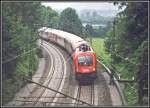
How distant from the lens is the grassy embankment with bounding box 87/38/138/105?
31.6 metres

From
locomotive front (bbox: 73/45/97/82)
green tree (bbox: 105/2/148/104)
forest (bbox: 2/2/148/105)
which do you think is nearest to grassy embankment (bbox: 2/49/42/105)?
forest (bbox: 2/2/148/105)

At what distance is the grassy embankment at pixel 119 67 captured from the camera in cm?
3160

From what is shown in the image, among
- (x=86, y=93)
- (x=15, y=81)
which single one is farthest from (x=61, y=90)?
(x=15, y=81)

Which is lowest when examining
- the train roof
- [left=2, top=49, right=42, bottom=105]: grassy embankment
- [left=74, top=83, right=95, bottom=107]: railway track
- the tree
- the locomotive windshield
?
[left=74, top=83, right=95, bottom=107]: railway track

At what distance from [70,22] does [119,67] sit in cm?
738

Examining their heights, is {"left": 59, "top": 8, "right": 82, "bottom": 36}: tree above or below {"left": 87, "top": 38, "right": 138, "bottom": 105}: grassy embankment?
above

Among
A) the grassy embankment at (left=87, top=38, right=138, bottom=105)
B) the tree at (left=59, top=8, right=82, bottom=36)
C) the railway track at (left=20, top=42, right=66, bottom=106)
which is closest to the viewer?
the grassy embankment at (left=87, top=38, right=138, bottom=105)

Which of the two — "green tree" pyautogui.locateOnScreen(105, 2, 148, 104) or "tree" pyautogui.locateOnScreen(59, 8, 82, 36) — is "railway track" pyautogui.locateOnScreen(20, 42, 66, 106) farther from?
"green tree" pyautogui.locateOnScreen(105, 2, 148, 104)

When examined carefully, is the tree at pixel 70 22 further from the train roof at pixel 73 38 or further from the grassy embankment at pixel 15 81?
the grassy embankment at pixel 15 81

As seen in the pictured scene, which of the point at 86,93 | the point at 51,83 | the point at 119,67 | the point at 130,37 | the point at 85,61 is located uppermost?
the point at 130,37

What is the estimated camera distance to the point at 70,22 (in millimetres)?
38938

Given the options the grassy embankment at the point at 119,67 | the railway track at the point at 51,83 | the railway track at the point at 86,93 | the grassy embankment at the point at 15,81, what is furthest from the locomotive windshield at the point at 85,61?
the grassy embankment at the point at 15,81

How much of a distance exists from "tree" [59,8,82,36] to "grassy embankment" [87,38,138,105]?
7.43 feet

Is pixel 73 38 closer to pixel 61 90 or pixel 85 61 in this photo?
pixel 85 61
